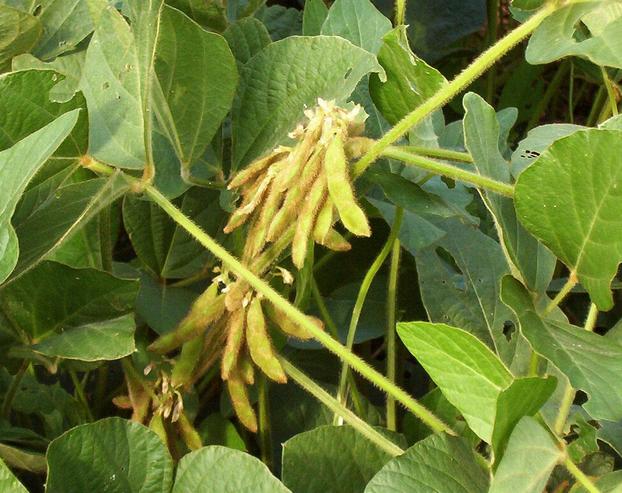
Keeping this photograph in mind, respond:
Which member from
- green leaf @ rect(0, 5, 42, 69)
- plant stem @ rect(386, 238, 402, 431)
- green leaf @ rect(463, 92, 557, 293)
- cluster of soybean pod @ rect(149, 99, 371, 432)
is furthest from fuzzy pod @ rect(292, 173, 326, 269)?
green leaf @ rect(0, 5, 42, 69)

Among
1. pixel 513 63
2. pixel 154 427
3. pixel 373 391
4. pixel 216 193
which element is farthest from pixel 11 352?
pixel 513 63

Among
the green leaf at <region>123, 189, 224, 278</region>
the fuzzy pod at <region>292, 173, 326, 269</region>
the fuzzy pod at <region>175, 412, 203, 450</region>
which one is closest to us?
the fuzzy pod at <region>292, 173, 326, 269</region>

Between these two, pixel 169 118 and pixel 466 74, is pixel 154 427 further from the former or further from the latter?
pixel 466 74

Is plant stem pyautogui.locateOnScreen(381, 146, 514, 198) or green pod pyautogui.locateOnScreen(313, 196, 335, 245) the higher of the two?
plant stem pyautogui.locateOnScreen(381, 146, 514, 198)

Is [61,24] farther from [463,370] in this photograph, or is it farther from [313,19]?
[463,370]

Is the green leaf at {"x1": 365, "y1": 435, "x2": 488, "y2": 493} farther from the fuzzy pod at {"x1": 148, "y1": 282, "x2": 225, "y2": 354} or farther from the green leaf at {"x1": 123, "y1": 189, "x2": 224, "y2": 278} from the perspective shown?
the green leaf at {"x1": 123, "y1": 189, "x2": 224, "y2": 278}

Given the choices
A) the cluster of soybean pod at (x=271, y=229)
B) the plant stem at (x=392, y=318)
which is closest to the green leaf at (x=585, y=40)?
the cluster of soybean pod at (x=271, y=229)

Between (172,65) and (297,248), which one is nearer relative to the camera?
(297,248)

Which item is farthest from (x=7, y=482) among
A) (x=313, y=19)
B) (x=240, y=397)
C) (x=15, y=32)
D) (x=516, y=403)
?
(x=313, y=19)
